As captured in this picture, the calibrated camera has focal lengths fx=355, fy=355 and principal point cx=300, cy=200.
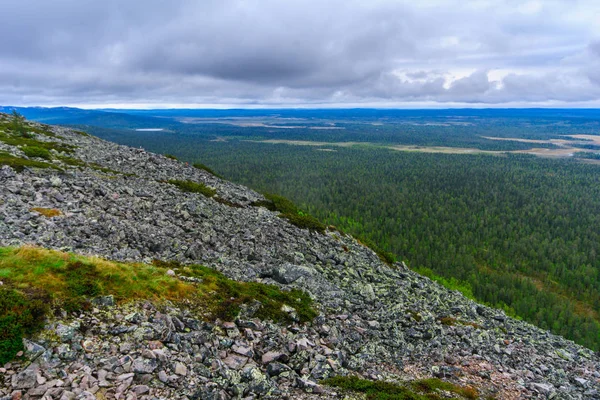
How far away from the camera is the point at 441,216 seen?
164750mm

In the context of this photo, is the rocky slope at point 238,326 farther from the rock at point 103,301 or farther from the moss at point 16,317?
the moss at point 16,317

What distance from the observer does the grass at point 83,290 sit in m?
14.2

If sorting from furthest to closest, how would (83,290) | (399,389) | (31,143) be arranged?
(31,143) → (399,389) → (83,290)

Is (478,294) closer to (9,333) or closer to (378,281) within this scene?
(378,281)

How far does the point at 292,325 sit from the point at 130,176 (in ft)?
124

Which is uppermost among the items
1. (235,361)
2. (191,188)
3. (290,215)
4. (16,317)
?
(191,188)

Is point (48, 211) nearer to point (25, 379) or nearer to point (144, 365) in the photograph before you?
point (25, 379)

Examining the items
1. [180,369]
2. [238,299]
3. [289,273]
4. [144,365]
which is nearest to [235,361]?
[180,369]

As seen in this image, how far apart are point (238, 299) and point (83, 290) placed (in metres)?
8.52

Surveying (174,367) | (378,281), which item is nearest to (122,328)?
(174,367)

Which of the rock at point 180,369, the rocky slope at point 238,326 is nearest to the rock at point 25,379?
the rocky slope at point 238,326

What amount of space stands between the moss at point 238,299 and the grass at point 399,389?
563 cm

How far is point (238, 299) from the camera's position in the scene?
22.2m

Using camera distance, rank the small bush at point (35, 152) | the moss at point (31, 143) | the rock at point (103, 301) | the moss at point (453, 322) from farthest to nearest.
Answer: the moss at point (31, 143) → the small bush at point (35, 152) → the moss at point (453, 322) → the rock at point (103, 301)
